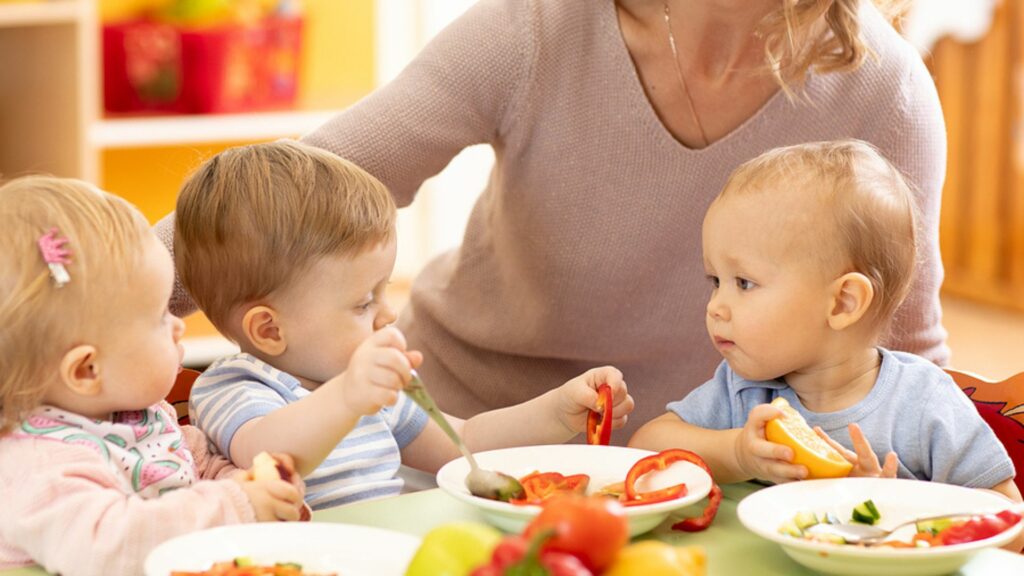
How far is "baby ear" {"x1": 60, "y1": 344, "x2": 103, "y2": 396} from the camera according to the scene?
0.99 meters

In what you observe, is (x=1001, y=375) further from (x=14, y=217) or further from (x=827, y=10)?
(x=14, y=217)

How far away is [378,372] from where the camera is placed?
1.03m

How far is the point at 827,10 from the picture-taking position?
1552 millimetres

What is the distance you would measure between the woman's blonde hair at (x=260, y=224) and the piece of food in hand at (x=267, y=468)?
0.75ft

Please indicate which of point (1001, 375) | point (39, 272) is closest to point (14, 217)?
point (39, 272)

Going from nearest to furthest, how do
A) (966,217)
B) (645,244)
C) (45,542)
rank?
(45,542)
(645,244)
(966,217)

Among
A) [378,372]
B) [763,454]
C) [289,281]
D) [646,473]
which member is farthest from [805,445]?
[289,281]

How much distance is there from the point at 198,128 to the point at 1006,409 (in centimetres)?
239

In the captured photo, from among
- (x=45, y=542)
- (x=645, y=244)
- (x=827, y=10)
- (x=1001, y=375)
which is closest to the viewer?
(x=45, y=542)

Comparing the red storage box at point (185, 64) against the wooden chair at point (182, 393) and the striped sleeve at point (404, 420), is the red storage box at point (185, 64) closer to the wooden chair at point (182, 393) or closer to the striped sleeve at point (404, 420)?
the wooden chair at point (182, 393)

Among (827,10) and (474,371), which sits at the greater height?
(827,10)

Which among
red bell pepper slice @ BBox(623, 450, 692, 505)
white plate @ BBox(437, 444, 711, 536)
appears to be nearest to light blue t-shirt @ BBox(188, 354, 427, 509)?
white plate @ BBox(437, 444, 711, 536)

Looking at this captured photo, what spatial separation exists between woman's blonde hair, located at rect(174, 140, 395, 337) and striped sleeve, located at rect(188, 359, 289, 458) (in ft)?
0.18

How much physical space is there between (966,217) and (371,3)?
2.14 meters
